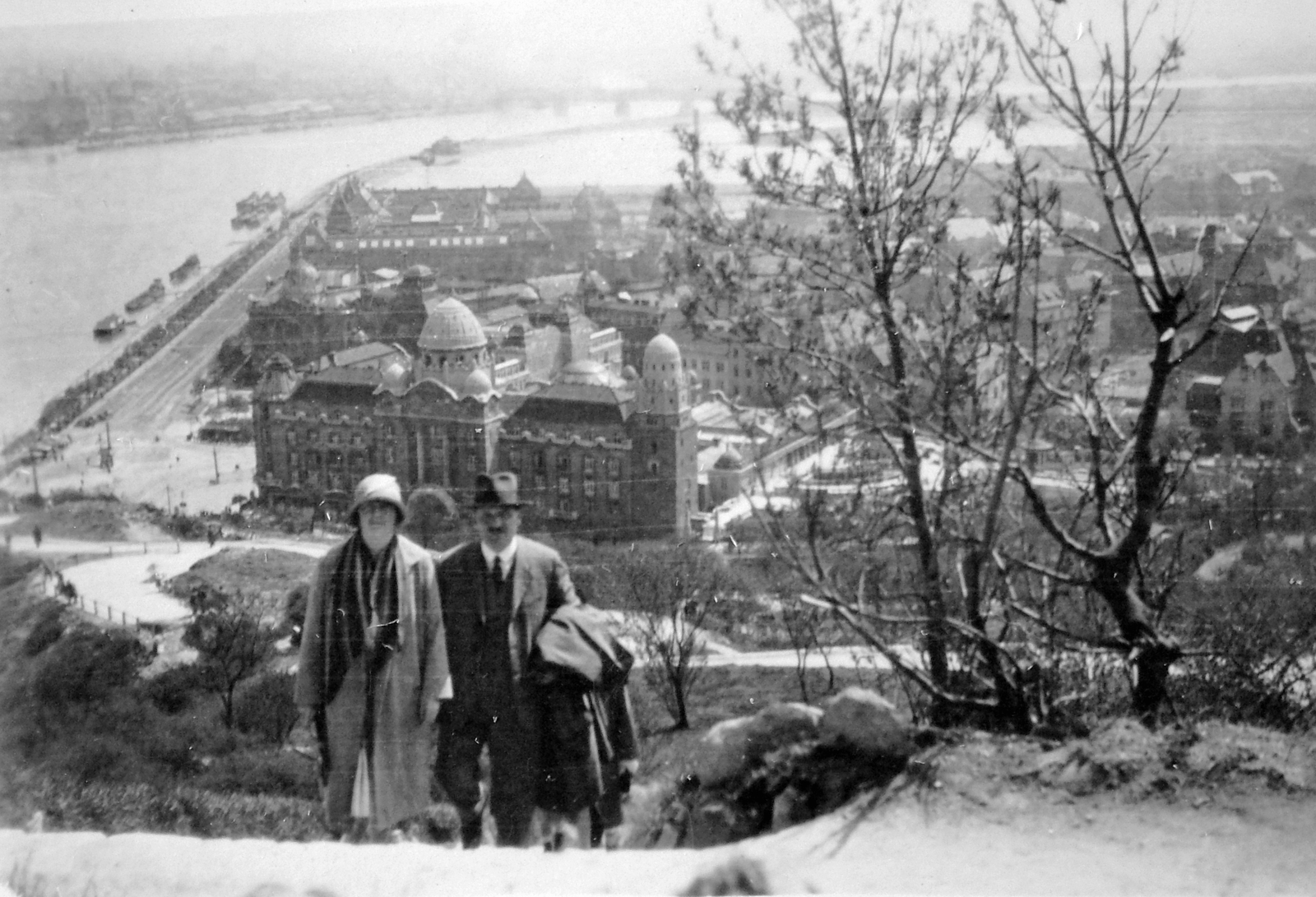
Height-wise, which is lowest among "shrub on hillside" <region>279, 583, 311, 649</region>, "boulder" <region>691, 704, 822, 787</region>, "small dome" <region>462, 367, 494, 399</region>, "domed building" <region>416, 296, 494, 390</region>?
"boulder" <region>691, 704, 822, 787</region>

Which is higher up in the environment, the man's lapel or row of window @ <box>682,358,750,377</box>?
row of window @ <box>682,358,750,377</box>

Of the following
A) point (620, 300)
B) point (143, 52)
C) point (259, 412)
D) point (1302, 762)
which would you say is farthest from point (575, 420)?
point (1302, 762)

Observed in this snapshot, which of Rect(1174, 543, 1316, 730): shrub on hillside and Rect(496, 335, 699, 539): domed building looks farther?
Rect(1174, 543, 1316, 730): shrub on hillside

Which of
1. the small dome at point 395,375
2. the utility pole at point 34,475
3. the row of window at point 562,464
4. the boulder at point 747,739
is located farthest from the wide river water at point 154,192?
the boulder at point 747,739

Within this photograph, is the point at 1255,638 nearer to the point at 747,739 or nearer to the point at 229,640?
the point at 747,739

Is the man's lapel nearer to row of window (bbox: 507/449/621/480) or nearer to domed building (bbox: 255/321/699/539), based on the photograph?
domed building (bbox: 255/321/699/539)

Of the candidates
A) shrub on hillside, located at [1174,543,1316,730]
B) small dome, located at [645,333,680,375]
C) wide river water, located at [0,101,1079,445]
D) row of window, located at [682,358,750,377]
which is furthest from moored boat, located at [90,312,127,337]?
shrub on hillside, located at [1174,543,1316,730]

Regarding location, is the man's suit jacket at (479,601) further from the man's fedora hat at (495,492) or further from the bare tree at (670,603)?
the bare tree at (670,603)
